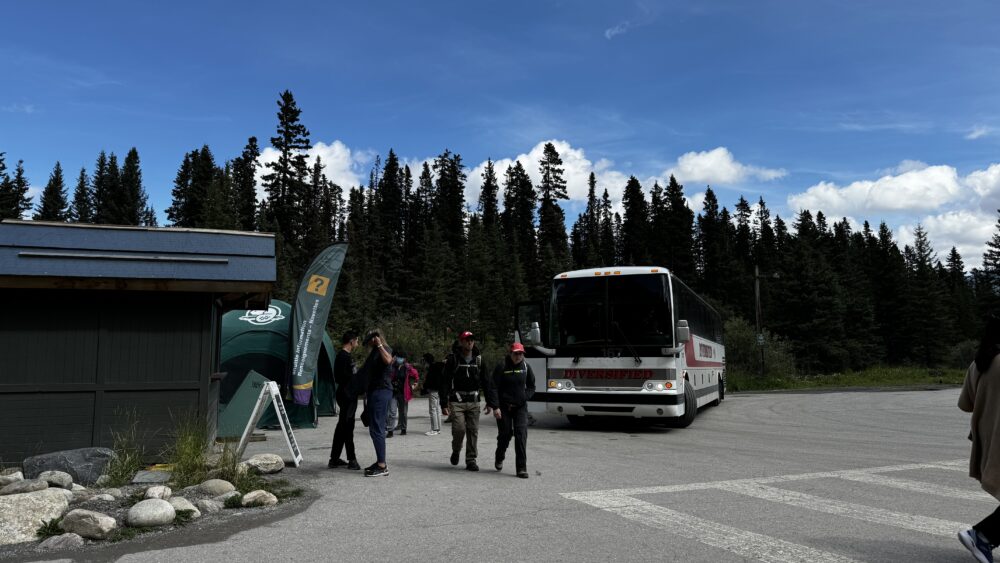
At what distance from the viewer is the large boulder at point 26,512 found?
17.4 ft

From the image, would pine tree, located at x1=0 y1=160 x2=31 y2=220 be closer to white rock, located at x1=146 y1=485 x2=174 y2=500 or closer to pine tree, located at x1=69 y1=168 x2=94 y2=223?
pine tree, located at x1=69 y1=168 x2=94 y2=223

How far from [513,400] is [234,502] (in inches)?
142

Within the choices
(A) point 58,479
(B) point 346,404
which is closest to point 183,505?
(A) point 58,479

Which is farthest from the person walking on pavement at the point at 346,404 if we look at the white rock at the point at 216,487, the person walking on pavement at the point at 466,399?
the white rock at the point at 216,487

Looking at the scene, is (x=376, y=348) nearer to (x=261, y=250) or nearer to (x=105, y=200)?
(x=261, y=250)

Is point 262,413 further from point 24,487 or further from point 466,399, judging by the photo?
point 466,399

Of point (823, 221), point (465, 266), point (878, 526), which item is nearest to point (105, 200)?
point (465, 266)

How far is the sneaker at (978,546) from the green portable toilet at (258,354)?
12.7 metres

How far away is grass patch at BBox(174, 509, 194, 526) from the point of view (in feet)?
19.0

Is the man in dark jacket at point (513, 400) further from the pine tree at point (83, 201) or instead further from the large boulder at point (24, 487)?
the pine tree at point (83, 201)

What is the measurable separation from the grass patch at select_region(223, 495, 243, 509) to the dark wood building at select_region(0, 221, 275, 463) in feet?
8.80

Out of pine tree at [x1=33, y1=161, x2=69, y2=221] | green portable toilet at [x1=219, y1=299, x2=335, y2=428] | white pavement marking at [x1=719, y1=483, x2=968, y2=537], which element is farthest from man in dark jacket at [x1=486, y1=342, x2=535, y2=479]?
pine tree at [x1=33, y1=161, x2=69, y2=221]

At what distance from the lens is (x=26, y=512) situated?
553cm

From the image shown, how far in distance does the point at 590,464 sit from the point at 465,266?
228 ft
